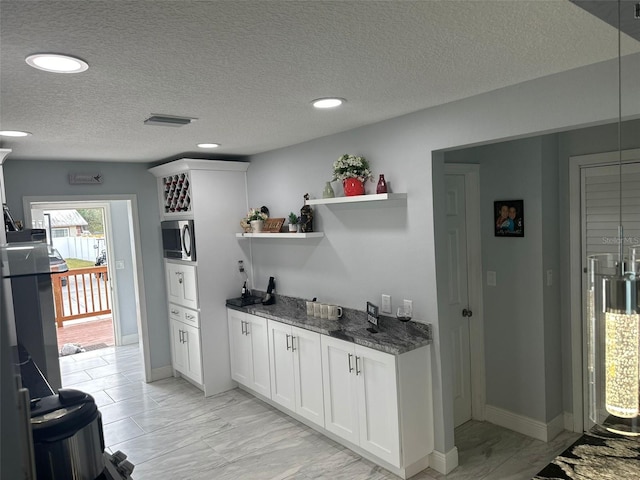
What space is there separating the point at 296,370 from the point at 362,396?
2.62ft

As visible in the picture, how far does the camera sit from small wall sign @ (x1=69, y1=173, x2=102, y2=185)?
177 inches

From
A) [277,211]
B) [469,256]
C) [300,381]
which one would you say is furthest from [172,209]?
[469,256]

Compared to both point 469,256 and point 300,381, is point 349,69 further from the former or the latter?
point 300,381

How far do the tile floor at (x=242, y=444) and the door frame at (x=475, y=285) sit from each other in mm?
240

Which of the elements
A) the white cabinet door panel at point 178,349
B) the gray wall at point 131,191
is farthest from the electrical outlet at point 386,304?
the gray wall at point 131,191

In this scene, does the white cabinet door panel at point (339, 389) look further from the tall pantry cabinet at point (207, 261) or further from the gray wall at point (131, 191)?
the gray wall at point (131, 191)

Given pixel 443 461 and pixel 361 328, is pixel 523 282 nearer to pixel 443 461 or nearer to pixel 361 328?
pixel 361 328

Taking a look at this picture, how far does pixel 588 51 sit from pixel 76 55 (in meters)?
2.11

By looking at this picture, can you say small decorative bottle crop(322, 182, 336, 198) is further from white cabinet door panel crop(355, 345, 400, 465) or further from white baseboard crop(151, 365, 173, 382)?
white baseboard crop(151, 365, 173, 382)

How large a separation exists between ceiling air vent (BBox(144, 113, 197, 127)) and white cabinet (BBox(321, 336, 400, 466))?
73.2 inches

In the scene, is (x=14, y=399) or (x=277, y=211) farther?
(x=277, y=211)

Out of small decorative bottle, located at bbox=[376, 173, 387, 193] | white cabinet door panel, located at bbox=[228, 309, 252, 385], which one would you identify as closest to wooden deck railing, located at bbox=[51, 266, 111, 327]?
white cabinet door panel, located at bbox=[228, 309, 252, 385]

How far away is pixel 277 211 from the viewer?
14.8 ft

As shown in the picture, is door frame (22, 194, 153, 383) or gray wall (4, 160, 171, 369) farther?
door frame (22, 194, 153, 383)
